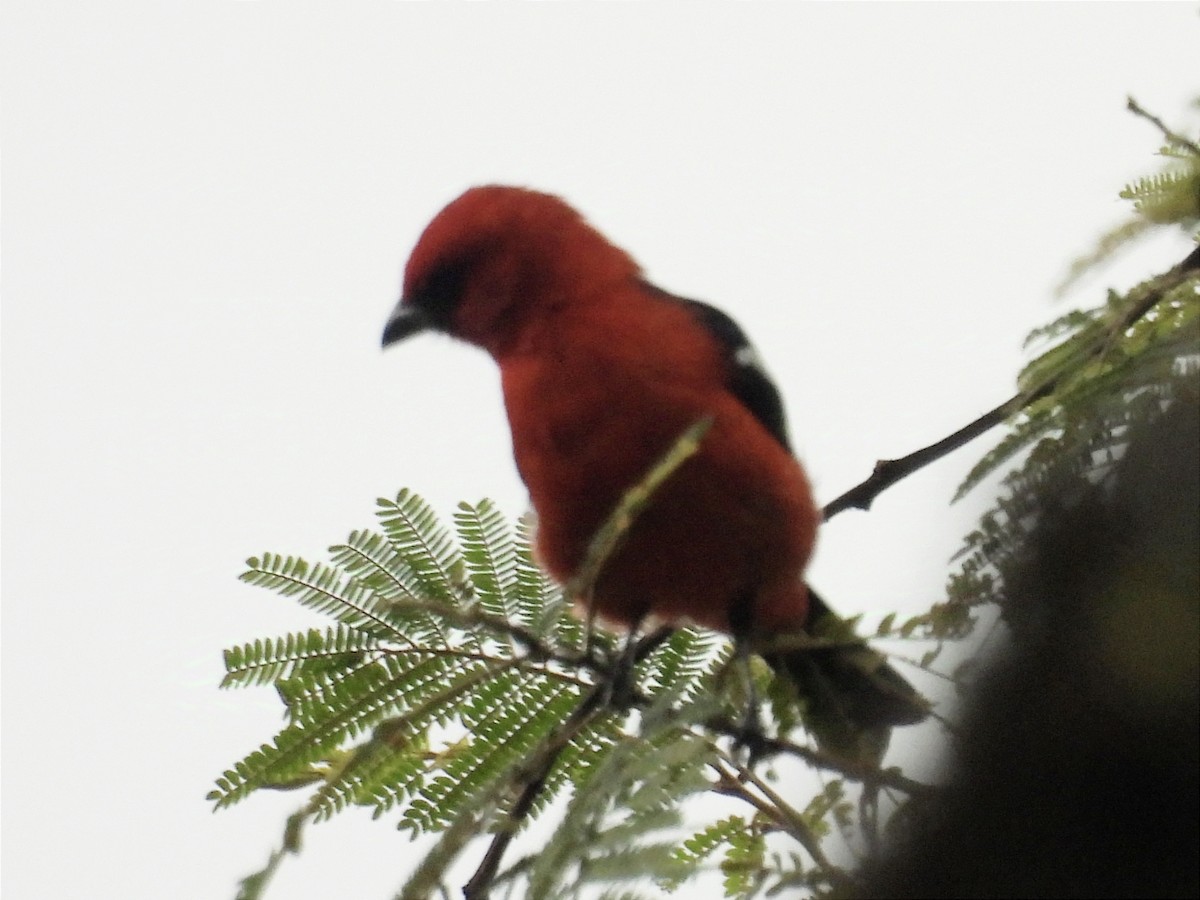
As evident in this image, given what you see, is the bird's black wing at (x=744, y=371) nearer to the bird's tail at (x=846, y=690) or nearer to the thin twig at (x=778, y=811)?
the bird's tail at (x=846, y=690)

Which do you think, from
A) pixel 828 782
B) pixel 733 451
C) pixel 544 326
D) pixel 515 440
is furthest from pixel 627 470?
pixel 828 782

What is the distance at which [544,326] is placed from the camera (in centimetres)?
409

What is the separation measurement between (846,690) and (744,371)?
1476 mm

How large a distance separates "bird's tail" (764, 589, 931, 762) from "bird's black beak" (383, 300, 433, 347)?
6.63 ft

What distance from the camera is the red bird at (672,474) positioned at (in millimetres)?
3400

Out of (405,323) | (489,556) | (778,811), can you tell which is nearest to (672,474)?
(489,556)

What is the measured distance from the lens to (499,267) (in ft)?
14.8

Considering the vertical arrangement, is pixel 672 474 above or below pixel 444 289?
below

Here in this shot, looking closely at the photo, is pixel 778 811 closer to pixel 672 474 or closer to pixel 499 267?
pixel 672 474

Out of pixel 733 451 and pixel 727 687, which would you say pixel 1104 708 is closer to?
pixel 727 687

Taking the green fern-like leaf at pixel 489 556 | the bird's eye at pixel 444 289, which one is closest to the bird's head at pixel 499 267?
the bird's eye at pixel 444 289

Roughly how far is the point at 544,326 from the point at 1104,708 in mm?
3138

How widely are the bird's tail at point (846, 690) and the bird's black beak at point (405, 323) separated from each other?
202 cm

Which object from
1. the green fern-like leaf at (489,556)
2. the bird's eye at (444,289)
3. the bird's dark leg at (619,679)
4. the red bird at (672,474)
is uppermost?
the bird's eye at (444,289)
